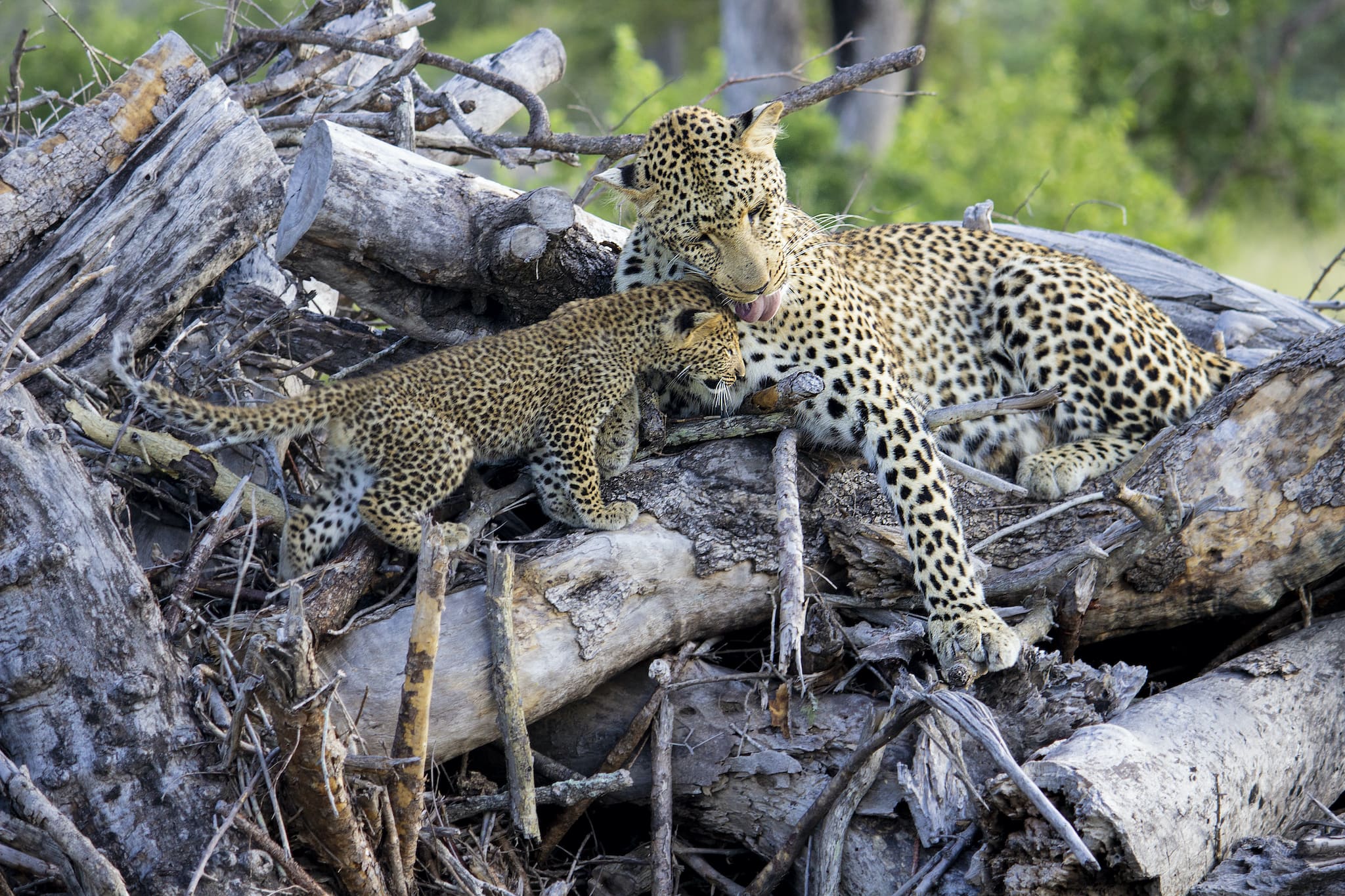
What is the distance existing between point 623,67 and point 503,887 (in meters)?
13.0

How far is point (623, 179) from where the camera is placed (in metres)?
6.06

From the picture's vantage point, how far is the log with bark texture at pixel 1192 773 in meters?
4.30

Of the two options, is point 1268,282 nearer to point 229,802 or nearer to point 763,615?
point 763,615

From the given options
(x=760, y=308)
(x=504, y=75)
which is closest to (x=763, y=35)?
(x=504, y=75)

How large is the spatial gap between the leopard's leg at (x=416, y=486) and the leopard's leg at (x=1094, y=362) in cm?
278

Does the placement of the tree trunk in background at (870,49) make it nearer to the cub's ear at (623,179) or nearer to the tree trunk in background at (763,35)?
the tree trunk in background at (763,35)

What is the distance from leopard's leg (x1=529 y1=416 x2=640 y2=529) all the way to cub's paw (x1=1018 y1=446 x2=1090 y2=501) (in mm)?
1885

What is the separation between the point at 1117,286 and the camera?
700cm

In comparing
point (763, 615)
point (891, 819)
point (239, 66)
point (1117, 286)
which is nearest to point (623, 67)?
point (239, 66)

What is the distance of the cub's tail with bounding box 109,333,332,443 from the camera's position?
4.90 m

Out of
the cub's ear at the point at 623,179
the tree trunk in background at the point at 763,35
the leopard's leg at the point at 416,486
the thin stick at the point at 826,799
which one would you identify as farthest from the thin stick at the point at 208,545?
the tree trunk in background at the point at 763,35

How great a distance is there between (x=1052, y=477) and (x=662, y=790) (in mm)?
2333

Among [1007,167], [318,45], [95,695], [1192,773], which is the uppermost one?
[318,45]

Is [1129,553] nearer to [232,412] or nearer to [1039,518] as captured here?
[1039,518]
